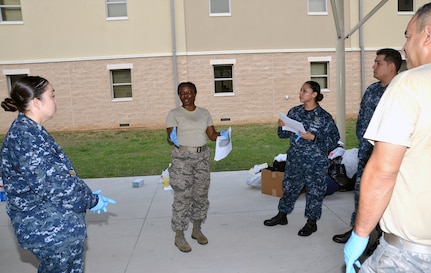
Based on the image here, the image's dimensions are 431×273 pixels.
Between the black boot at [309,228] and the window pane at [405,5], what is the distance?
15.3 meters

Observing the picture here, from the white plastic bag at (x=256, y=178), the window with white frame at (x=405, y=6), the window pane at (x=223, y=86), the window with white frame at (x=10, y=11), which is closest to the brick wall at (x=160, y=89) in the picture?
the window pane at (x=223, y=86)

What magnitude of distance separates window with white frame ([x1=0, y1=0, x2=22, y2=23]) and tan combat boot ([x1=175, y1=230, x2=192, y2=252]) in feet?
49.9

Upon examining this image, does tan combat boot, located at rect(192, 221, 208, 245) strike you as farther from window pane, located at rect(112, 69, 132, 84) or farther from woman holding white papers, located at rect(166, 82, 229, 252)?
window pane, located at rect(112, 69, 132, 84)

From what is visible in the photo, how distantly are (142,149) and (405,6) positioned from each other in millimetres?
12956

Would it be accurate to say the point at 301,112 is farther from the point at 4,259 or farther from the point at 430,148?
the point at 4,259

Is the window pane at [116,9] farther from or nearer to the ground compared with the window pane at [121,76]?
→ farther from the ground

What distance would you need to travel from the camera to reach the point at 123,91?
52.6ft

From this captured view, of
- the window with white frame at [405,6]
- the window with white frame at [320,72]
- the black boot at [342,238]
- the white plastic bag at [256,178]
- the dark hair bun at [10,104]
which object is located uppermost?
the window with white frame at [405,6]

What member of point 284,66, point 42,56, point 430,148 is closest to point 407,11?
point 284,66

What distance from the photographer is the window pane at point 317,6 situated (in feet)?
52.9

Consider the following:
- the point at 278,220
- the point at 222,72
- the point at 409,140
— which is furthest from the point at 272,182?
the point at 222,72

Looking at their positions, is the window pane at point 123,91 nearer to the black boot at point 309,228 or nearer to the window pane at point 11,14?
the window pane at point 11,14

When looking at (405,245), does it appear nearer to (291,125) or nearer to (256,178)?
(291,125)

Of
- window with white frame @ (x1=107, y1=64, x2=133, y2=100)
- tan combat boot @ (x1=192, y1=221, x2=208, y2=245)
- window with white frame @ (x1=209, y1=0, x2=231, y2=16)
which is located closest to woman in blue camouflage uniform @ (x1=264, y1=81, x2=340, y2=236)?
tan combat boot @ (x1=192, y1=221, x2=208, y2=245)
